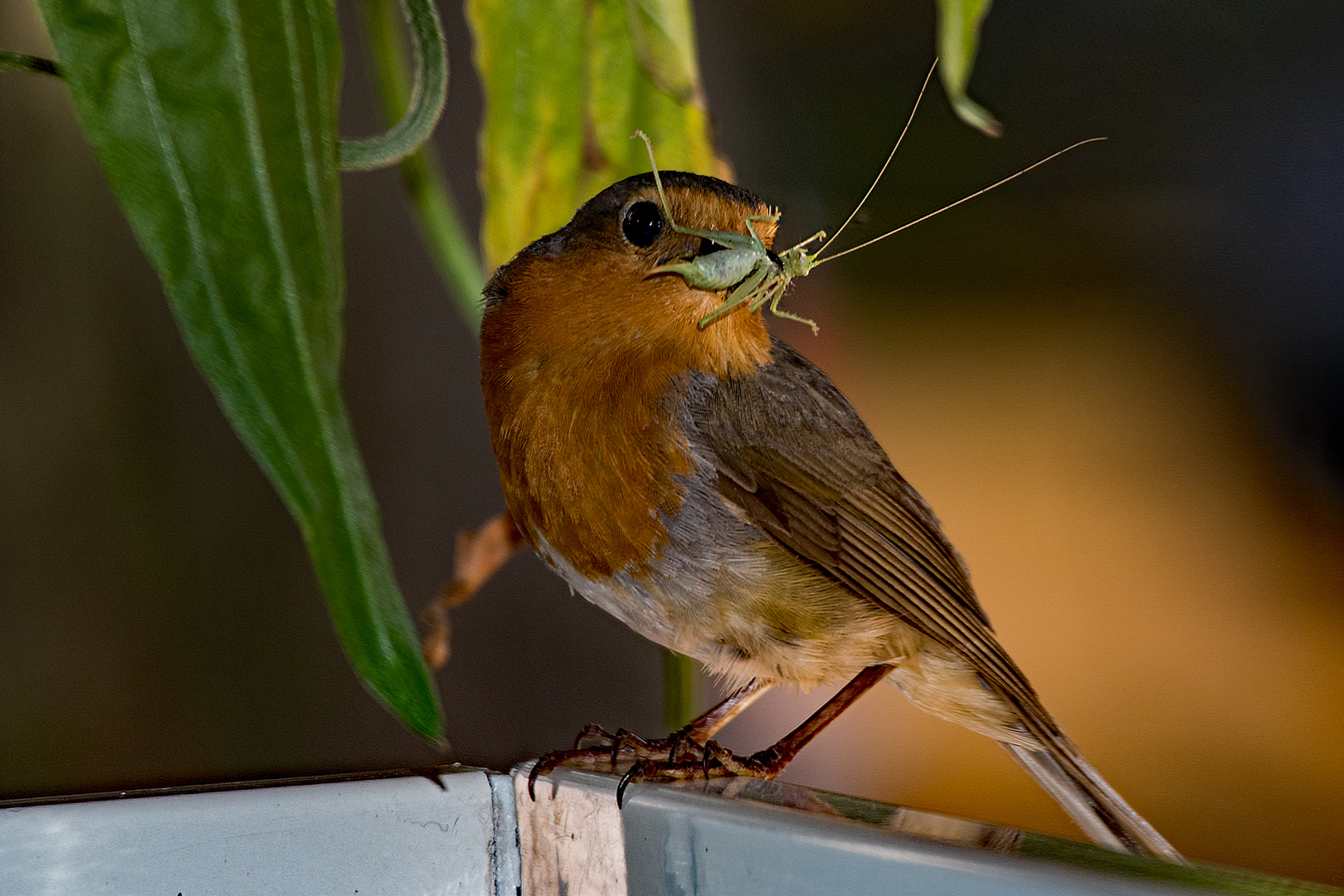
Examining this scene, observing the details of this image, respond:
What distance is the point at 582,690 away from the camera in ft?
4.59

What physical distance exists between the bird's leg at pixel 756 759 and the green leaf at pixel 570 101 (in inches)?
23.9

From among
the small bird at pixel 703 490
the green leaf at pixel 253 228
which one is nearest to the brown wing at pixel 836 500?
the small bird at pixel 703 490

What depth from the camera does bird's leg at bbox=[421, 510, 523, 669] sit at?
4.21 ft

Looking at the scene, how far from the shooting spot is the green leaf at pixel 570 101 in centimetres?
115

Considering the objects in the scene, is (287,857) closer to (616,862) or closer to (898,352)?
(616,862)

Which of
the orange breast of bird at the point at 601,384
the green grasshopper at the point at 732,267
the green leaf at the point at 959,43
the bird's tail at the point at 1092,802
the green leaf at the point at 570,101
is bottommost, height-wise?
the bird's tail at the point at 1092,802

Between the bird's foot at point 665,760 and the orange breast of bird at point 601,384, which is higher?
the orange breast of bird at point 601,384

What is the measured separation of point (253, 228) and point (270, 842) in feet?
1.29

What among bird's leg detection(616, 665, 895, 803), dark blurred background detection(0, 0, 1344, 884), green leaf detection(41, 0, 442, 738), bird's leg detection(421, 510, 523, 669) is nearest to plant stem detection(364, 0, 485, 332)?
dark blurred background detection(0, 0, 1344, 884)

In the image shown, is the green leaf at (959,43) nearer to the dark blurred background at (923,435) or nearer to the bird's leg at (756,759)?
the dark blurred background at (923,435)

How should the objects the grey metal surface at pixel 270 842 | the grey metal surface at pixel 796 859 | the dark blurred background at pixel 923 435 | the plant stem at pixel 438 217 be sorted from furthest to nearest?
the plant stem at pixel 438 217, the dark blurred background at pixel 923 435, the grey metal surface at pixel 270 842, the grey metal surface at pixel 796 859

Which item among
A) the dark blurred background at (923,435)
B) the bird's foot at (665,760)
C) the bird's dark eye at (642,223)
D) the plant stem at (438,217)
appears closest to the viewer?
the bird's foot at (665,760)

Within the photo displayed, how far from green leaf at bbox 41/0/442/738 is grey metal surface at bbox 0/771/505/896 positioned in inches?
2.2

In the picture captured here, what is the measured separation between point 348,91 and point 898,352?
2.55 feet
